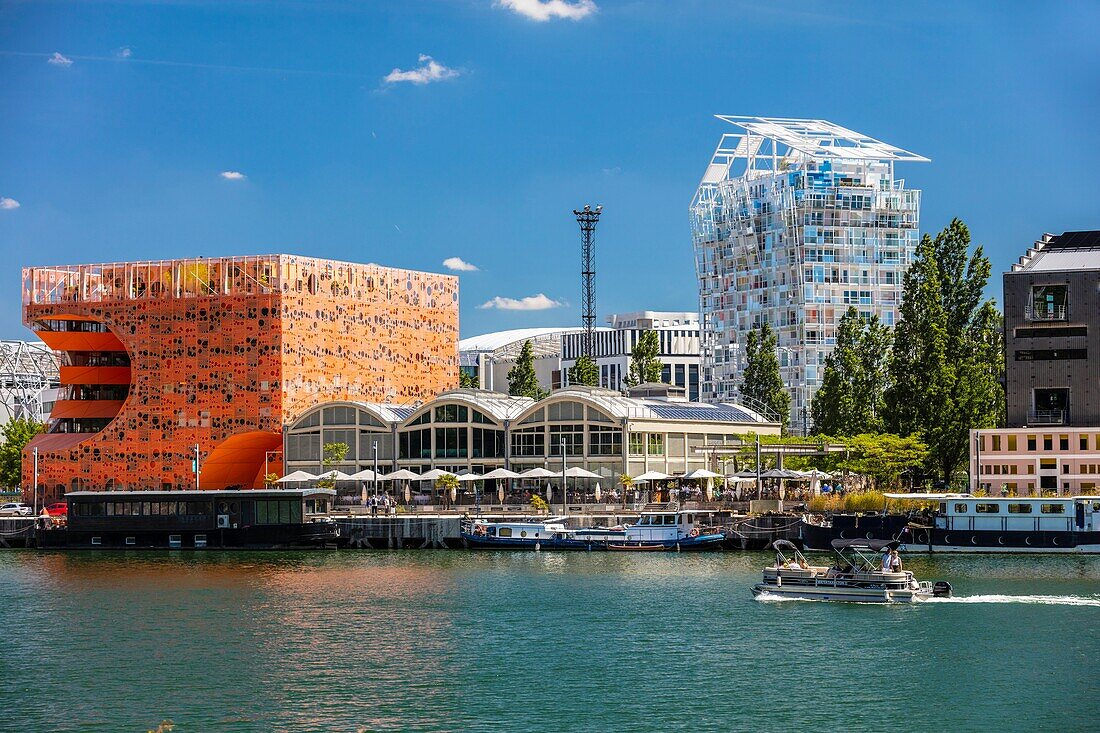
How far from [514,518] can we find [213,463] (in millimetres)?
48174

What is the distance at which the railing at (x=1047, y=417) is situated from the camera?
131m

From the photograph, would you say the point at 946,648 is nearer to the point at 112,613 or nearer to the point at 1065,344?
the point at 112,613

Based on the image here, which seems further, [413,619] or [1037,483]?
[1037,483]

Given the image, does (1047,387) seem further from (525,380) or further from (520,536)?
(525,380)

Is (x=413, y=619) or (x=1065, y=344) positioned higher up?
(x=1065, y=344)

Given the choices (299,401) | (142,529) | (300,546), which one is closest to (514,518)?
(300,546)

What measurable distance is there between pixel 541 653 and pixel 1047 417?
7538 cm

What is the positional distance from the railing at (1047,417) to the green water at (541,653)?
30.9m

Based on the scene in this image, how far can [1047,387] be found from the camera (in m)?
132

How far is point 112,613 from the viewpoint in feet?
272

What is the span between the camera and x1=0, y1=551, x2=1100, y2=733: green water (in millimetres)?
55406

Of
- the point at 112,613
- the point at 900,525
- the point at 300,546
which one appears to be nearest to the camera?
the point at 112,613

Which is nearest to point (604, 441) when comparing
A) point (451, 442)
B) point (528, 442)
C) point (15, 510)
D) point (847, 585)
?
point (528, 442)

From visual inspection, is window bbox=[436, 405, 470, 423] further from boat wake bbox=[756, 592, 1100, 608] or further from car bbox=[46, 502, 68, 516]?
boat wake bbox=[756, 592, 1100, 608]
